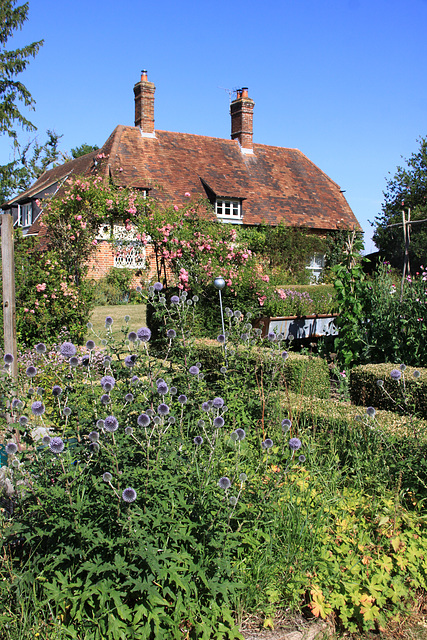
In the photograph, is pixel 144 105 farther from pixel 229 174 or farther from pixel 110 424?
pixel 110 424

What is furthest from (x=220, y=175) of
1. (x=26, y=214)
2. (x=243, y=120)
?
(x=26, y=214)

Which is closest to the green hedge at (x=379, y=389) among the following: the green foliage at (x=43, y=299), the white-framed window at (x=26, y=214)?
the green foliage at (x=43, y=299)

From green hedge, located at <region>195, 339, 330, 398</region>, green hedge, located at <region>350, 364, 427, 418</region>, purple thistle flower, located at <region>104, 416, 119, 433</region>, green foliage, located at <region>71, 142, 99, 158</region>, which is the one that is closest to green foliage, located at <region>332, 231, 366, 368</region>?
green hedge, located at <region>195, 339, 330, 398</region>

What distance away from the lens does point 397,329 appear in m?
6.47

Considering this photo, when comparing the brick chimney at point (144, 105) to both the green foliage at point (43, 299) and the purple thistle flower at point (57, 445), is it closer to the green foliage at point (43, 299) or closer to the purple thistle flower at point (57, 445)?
the green foliage at point (43, 299)

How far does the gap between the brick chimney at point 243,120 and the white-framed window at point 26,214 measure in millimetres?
11124

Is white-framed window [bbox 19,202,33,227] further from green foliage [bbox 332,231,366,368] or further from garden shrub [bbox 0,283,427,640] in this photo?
garden shrub [bbox 0,283,427,640]

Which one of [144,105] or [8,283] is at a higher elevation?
[144,105]

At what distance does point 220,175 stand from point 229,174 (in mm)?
576

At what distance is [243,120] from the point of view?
24375mm

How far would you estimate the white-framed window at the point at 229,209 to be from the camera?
71.2 ft

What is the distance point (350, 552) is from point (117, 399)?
1.62m

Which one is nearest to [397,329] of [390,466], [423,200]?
[390,466]

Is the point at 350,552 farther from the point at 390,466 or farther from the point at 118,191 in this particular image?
the point at 118,191
